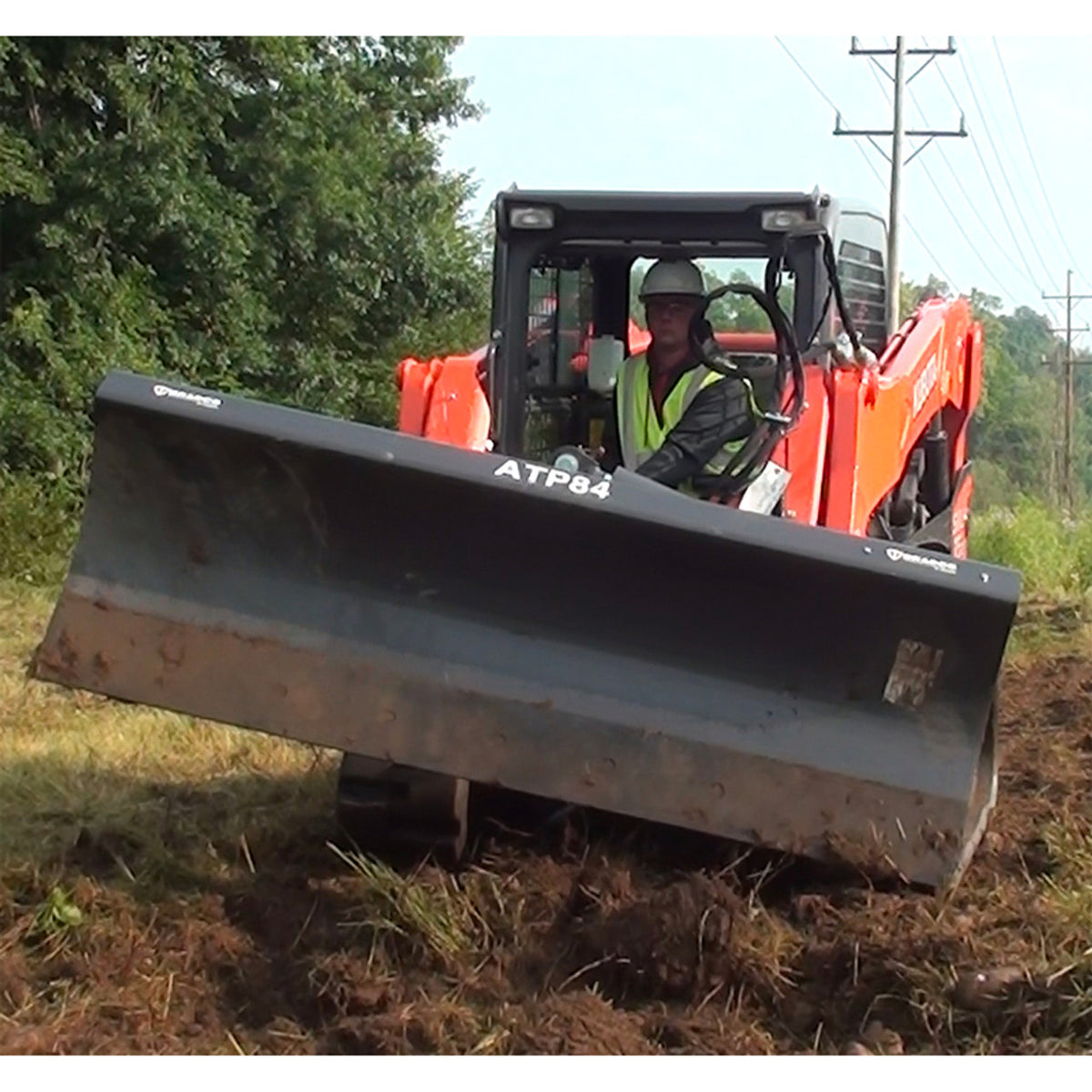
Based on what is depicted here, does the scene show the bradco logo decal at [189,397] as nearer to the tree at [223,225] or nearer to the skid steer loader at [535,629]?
the skid steer loader at [535,629]

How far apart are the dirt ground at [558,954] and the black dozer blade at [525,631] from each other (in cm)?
25

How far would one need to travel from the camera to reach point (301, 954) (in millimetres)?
4277

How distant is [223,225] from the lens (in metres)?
14.6

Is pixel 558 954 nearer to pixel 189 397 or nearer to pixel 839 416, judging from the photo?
pixel 189 397

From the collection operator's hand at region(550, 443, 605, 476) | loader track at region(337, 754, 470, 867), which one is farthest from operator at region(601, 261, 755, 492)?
loader track at region(337, 754, 470, 867)

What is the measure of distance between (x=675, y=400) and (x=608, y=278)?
3.57ft

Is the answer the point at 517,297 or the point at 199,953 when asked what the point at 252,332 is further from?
the point at 199,953

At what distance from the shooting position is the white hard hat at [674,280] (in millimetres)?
5484

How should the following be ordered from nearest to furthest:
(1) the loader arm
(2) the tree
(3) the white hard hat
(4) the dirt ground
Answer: (4) the dirt ground, (1) the loader arm, (3) the white hard hat, (2) the tree

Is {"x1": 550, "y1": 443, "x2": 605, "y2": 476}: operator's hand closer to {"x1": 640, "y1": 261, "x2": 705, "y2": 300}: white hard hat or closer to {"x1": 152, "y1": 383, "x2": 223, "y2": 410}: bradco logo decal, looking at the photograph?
{"x1": 640, "y1": 261, "x2": 705, "y2": 300}: white hard hat

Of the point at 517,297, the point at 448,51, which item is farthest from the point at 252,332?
the point at 517,297

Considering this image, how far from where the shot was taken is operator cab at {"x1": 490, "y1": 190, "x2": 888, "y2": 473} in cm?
544

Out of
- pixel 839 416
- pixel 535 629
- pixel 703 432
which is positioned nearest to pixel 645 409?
pixel 703 432

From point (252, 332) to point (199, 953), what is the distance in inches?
464
